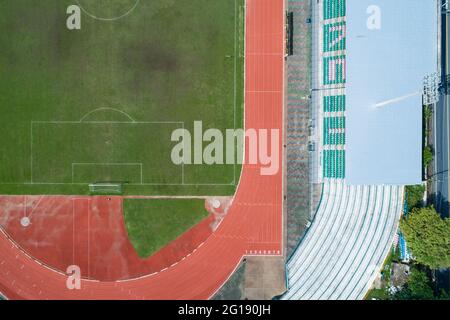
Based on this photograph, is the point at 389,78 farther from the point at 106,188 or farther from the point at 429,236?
the point at 106,188

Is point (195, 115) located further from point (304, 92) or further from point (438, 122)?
point (438, 122)

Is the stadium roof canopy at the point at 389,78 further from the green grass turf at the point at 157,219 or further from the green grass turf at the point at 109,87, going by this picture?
the green grass turf at the point at 157,219

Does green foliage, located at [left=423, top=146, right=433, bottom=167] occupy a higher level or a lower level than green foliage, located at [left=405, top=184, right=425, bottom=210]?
higher

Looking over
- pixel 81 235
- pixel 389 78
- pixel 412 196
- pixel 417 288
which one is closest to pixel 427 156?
pixel 412 196

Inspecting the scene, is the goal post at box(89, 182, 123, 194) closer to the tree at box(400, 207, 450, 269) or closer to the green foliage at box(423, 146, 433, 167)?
the tree at box(400, 207, 450, 269)

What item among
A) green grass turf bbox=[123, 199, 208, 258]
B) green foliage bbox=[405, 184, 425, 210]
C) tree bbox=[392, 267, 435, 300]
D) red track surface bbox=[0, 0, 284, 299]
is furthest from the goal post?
tree bbox=[392, 267, 435, 300]

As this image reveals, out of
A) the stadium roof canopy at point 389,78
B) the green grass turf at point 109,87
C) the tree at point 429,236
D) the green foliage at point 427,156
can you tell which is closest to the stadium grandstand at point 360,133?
the stadium roof canopy at point 389,78
